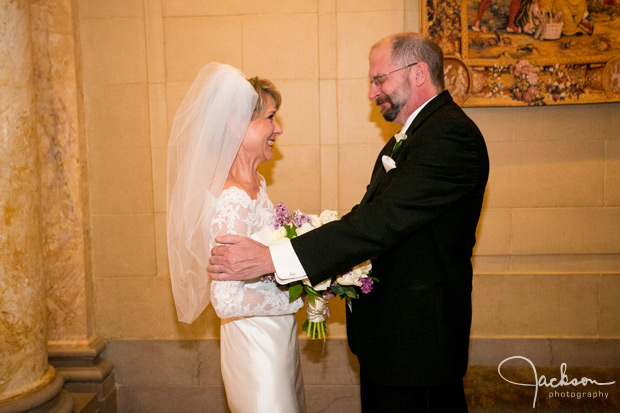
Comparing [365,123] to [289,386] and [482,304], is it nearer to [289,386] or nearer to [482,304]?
[482,304]

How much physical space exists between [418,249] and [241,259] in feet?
2.56

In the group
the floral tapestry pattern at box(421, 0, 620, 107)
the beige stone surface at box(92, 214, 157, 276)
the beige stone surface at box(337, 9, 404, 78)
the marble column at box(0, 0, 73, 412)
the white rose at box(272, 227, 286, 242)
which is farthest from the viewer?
the beige stone surface at box(92, 214, 157, 276)

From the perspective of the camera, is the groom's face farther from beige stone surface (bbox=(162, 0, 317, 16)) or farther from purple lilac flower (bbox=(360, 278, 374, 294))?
beige stone surface (bbox=(162, 0, 317, 16))

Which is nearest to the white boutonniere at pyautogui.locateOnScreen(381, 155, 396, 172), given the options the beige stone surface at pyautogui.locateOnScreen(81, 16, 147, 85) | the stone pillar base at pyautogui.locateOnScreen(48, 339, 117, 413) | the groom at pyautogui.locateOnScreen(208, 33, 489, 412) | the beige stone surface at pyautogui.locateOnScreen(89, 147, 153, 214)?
Result: the groom at pyautogui.locateOnScreen(208, 33, 489, 412)

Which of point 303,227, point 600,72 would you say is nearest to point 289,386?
point 303,227

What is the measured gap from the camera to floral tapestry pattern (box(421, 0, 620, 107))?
139 inches

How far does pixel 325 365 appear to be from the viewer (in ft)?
12.9

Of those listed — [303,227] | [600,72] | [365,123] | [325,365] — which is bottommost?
[325,365]

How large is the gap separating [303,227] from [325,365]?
212cm

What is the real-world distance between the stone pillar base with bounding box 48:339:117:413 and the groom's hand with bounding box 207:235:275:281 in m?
2.35

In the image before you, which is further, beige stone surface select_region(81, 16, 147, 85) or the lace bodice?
beige stone surface select_region(81, 16, 147, 85)

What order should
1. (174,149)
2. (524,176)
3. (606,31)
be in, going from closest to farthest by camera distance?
1. (174,149)
2. (606,31)
3. (524,176)

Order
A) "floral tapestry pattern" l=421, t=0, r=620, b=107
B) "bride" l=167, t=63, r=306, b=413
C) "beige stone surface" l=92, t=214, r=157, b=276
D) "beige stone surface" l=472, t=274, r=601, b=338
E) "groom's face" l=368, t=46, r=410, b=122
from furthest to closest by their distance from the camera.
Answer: "beige stone surface" l=92, t=214, r=157, b=276, "beige stone surface" l=472, t=274, r=601, b=338, "floral tapestry pattern" l=421, t=0, r=620, b=107, "groom's face" l=368, t=46, r=410, b=122, "bride" l=167, t=63, r=306, b=413

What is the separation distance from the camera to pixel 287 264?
202 cm
